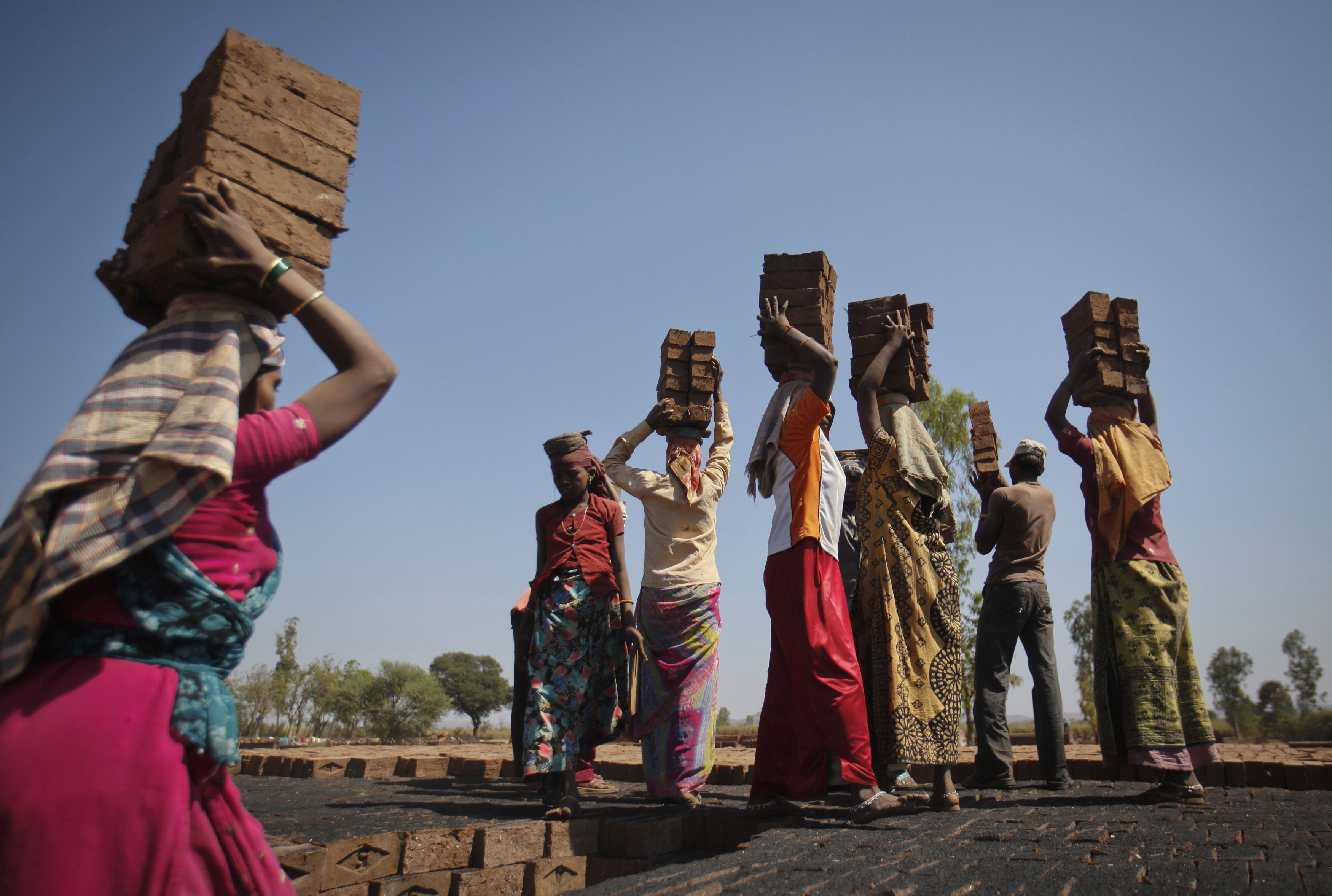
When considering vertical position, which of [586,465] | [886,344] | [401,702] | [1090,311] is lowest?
[401,702]

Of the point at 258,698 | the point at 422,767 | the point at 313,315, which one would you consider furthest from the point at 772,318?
the point at 258,698

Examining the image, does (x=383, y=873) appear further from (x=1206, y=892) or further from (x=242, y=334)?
(x=1206, y=892)

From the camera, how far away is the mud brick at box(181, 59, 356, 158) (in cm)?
209

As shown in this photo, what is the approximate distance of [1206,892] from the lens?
2.20m

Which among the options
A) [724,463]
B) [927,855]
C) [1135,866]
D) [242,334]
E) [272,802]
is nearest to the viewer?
[242,334]

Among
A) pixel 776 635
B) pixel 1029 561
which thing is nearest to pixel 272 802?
pixel 776 635

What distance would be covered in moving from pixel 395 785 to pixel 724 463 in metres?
3.73

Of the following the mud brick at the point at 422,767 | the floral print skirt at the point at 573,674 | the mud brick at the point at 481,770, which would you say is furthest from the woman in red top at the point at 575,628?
the mud brick at the point at 422,767

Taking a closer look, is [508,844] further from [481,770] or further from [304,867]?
[481,770]

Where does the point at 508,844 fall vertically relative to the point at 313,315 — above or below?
below

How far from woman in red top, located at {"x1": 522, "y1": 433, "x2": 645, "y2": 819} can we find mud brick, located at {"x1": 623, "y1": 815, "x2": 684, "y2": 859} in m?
0.89

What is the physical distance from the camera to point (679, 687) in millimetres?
4836

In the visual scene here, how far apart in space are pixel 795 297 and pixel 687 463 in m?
1.33

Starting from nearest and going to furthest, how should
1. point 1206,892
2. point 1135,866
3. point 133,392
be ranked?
1. point 133,392
2. point 1206,892
3. point 1135,866
